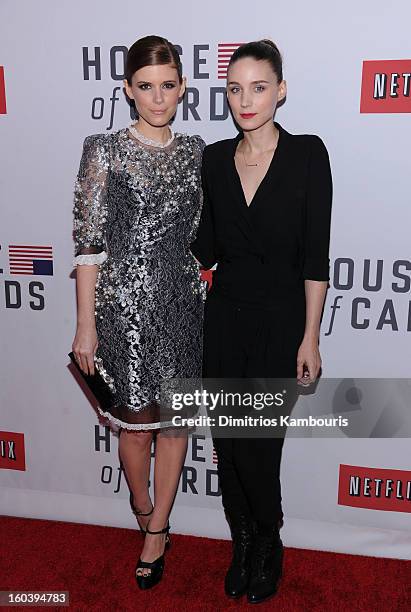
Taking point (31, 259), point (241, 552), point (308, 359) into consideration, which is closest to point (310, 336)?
point (308, 359)

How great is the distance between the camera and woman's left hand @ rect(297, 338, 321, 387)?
1857mm

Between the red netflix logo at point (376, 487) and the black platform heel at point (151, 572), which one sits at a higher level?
the red netflix logo at point (376, 487)

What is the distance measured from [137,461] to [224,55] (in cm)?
141

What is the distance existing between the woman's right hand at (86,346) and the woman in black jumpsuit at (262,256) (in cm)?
35

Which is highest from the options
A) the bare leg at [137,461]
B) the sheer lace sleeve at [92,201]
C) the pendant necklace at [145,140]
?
the pendant necklace at [145,140]

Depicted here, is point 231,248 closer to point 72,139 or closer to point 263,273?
point 263,273

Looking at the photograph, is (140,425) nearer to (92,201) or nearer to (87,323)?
(87,323)

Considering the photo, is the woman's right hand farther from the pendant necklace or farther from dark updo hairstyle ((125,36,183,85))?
dark updo hairstyle ((125,36,183,85))

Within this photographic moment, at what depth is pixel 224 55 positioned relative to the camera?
2.11 m

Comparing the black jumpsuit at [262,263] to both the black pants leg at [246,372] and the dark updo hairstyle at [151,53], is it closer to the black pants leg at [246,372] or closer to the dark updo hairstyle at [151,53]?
the black pants leg at [246,372]

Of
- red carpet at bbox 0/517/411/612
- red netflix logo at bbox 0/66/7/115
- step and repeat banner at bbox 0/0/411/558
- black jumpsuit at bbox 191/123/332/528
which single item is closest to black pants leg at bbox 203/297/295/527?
black jumpsuit at bbox 191/123/332/528

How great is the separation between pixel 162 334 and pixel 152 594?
910mm

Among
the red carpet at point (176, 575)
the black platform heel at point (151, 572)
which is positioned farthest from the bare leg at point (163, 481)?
the red carpet at point (176, 575)

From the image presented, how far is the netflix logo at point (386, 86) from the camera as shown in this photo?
2.03m
